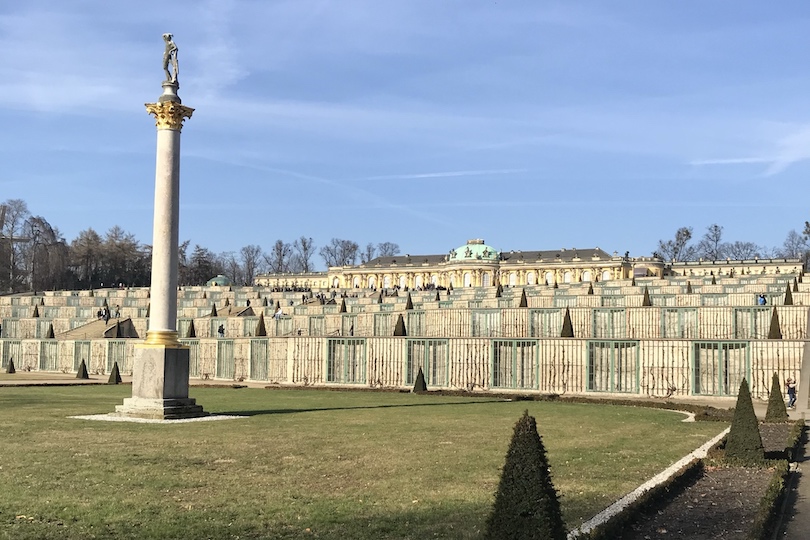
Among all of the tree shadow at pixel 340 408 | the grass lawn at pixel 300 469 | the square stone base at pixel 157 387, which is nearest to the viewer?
the grass lawn at pixel 300 469

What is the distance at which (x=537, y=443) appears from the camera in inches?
299

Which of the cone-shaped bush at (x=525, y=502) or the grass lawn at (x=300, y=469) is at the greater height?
the cone-shaped bush at (x=525, y=502)

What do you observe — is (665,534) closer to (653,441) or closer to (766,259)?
(653,441)

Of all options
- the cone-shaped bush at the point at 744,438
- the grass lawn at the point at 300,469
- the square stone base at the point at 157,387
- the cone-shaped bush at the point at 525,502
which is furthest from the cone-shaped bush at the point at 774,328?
the cone-shaped bush at the point at 525,502

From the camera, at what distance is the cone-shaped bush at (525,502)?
7.09 metres

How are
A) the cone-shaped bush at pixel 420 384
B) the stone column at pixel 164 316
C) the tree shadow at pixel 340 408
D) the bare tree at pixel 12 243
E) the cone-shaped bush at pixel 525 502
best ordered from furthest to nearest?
1. the bare tree at pixel 12 243
2. the cone-shaped bush at pixel 420 384
3. the tree shadow at pixel 340 408
4. the stone column at pixel 164 316
5. the cone-shaped bush at pixel 525 502

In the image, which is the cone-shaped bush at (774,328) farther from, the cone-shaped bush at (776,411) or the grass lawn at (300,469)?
the cone-shaped bush at (776,411)

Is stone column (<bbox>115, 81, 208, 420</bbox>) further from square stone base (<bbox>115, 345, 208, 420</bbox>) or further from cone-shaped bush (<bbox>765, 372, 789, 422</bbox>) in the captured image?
cone-shaped bush (<bbox>765, 372, 789, 422</bbox>)

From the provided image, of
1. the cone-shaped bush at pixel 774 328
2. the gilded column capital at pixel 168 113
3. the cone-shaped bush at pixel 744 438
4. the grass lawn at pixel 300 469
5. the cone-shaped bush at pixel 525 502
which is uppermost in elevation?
the gilded column capital at pixel 168 113

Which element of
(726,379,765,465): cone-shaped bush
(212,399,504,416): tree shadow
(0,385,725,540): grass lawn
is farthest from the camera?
(212,399,504,416): tree shadow

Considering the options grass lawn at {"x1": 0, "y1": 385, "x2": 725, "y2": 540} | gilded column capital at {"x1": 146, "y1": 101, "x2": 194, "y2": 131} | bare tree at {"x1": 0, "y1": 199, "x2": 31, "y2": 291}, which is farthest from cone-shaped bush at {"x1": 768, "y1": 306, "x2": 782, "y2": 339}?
bare tree at {"x1": 0, "y1": 199, "x2": 31, "y2": 291}

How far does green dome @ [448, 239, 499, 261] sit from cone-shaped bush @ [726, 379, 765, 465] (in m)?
174

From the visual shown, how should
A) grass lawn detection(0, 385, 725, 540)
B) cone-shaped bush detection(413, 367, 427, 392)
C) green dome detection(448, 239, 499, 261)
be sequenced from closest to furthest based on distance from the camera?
grass lawn detection(0, 385, 725, 540)
cone-shaped bush detection(413, 367, 427, 392)
green dome detection(448, 239, 499, 261)

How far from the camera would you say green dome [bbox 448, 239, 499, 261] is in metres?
190
